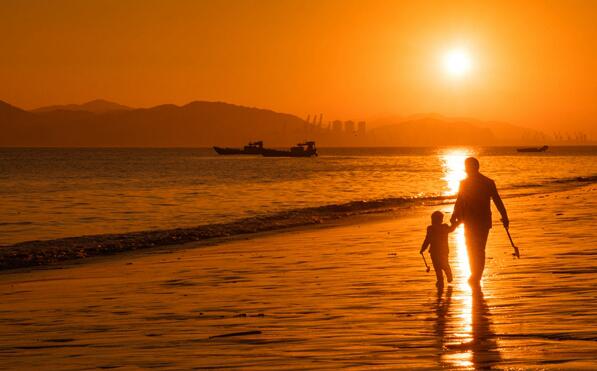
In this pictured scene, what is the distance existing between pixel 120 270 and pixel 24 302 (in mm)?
4549

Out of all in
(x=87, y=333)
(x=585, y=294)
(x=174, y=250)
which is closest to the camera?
(x=87, y=333)

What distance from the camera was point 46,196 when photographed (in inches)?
2172

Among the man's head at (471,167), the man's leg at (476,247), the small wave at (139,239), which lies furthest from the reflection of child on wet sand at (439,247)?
the small wave at (139,239)

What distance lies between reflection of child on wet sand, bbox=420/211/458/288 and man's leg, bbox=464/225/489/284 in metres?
0.28

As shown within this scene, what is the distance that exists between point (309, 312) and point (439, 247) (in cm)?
289

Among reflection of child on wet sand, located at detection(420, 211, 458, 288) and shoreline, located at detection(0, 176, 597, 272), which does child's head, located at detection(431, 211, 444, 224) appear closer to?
reflection of child on wet sand, located at detection(420, 211, 458, 288)

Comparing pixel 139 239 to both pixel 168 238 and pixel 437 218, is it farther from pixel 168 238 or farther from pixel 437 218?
pixel 437 218

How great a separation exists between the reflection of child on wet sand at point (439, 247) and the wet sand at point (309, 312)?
43cm

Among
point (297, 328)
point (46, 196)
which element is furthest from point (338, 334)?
point (46, 196)

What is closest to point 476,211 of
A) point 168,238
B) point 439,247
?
point 439,247

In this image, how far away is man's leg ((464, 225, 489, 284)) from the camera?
40.5ft

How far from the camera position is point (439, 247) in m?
12.6

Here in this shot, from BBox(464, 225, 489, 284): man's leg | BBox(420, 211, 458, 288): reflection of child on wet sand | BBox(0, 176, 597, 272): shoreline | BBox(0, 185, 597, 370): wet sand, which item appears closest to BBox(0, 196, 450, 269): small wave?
BBox(0, 176, 597, 272): shoreline

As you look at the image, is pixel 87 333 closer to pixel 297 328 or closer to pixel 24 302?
pixel 297 328
